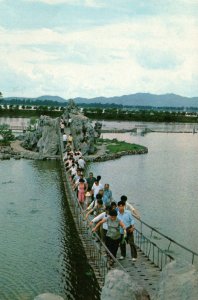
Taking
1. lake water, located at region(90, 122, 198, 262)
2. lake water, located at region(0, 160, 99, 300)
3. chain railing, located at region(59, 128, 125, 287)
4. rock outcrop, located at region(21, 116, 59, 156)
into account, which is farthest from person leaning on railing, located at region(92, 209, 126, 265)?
rock outcrop, located at region(21, 116, 59, 156)

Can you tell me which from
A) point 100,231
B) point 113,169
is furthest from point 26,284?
point 113,169

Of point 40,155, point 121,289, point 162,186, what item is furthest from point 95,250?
point 40,155

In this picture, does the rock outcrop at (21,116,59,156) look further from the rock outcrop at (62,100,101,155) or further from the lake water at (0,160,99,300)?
the lake water at (0,160,99,300)

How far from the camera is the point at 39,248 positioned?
20938 mm

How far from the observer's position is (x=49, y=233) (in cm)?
2331

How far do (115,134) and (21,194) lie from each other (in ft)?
214

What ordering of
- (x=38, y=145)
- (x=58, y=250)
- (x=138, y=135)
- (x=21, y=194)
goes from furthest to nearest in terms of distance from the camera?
(x=138, y=135) < (x=38, y=145) < (x=21, y=194) < (x=58, y=250)

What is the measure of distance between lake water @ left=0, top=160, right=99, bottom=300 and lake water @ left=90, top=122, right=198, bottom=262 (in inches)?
Result: 206

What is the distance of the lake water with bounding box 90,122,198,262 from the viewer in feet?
85.4

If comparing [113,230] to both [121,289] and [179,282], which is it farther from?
[179,282]

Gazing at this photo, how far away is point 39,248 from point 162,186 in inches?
743

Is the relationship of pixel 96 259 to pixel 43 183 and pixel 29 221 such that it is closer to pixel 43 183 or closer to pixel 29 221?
pixel 29 221

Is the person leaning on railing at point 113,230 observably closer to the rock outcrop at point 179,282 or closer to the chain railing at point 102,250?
the chain railing at point 102,250

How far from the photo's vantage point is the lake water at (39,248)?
55.2 feet
